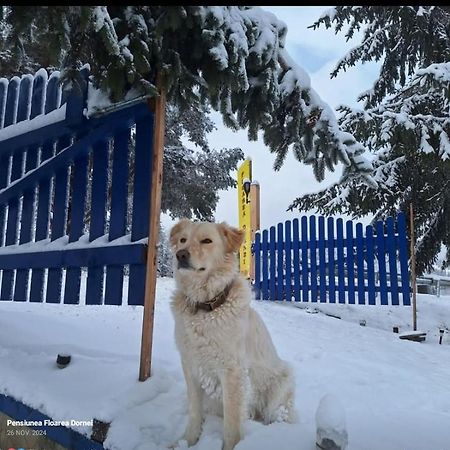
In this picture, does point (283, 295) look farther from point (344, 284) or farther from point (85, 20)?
point (85, 20)

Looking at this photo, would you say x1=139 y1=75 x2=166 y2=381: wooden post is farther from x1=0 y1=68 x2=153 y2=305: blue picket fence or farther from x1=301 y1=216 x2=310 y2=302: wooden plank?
x1=301 y1=216 x2=310 y2=302: wooden plank

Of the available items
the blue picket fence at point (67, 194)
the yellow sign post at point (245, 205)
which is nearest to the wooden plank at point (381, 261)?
the yellow sign post at point (245, 205)

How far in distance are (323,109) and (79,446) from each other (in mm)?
3255

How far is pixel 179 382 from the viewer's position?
2.72 metres

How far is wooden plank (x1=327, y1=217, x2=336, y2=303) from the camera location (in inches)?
309

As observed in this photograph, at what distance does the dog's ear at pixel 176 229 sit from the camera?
8.03 feet

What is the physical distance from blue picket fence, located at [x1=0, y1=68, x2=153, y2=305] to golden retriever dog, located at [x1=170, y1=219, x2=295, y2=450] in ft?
2.55

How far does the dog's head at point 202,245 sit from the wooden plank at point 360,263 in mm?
5812

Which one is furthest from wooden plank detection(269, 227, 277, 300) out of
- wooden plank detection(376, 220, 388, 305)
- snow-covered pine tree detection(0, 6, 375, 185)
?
snow-covered pine tree detection(0, 6, 375, 185)

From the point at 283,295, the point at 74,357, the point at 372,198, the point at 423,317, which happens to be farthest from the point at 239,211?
the point at 74,357

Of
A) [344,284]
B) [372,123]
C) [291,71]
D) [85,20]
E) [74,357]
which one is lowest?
[74,357]

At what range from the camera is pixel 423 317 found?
8.37m

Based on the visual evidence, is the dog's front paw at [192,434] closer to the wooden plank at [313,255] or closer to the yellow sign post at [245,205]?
the wooden plank at [313,255]

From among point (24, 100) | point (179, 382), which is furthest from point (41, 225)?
point (179, 382)
